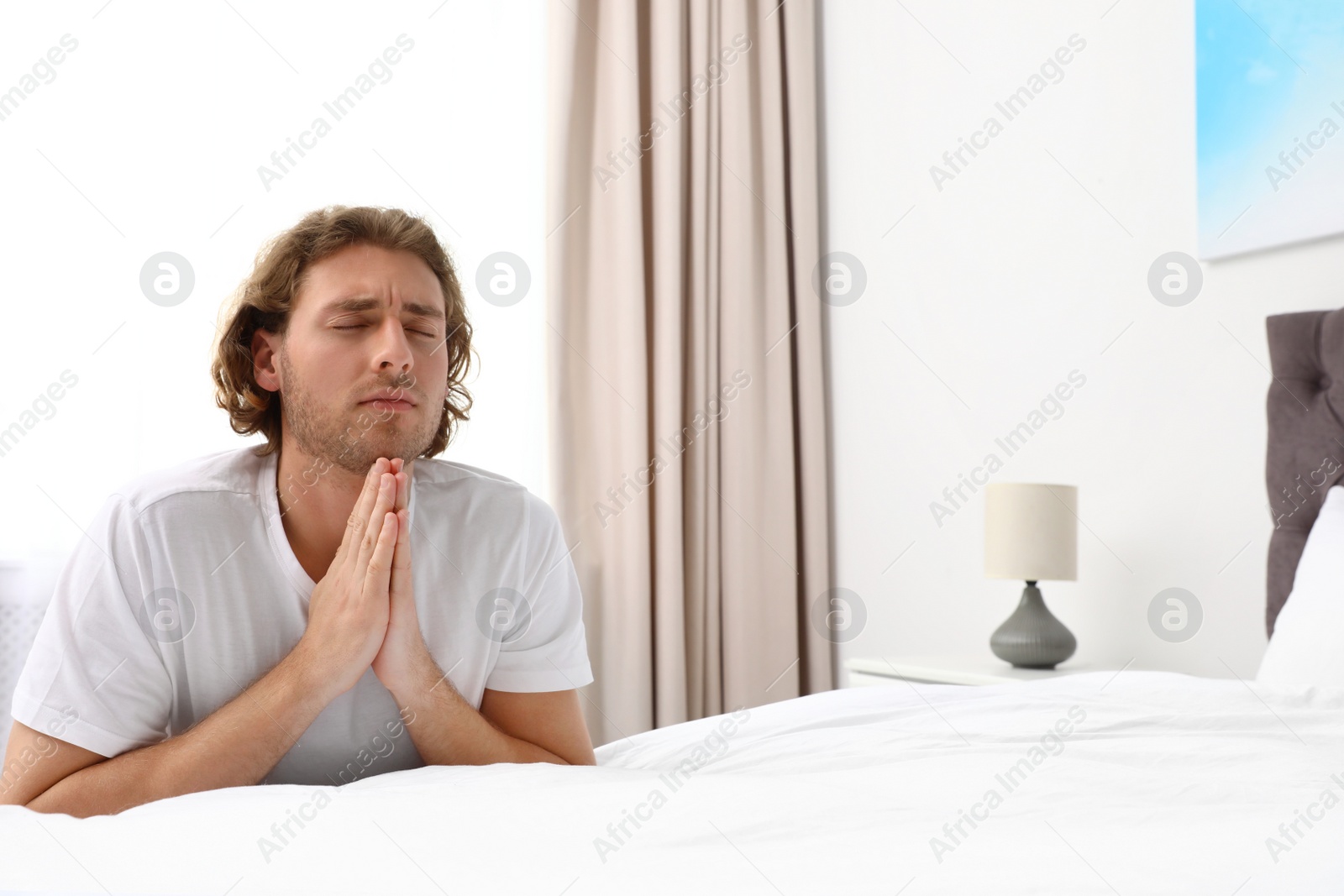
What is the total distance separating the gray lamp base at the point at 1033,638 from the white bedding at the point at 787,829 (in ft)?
3.84

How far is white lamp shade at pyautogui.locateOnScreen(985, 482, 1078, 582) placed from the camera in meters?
2.37

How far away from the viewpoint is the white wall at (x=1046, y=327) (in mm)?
2268

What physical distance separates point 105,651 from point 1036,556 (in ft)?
6.10

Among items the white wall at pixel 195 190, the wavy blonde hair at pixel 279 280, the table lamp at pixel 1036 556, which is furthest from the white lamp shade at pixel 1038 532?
the wavy blonde hair at pixel 279 280

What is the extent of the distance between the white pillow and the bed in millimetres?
328

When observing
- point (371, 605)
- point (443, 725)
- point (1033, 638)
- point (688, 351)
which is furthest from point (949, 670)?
point (371, 605)

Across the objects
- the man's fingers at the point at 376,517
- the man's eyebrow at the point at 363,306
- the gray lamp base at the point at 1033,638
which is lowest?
the gray lamp base at the point at 1033,638

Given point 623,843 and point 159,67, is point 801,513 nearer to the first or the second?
point 159,67

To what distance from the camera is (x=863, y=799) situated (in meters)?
0.90

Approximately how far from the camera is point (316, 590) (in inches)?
45.3

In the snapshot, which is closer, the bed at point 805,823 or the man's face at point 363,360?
the bed at point 805,823

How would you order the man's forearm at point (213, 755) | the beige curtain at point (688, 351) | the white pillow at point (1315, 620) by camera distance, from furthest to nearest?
the beige curtain at point (688, 351), the white pillow at point (1315, 620), the man's forearm at point (213, 755)

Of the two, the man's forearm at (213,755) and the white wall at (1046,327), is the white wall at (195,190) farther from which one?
the man's forearm at (213,755)

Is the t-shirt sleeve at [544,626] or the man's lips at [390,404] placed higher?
the man's lips at [390,404]
